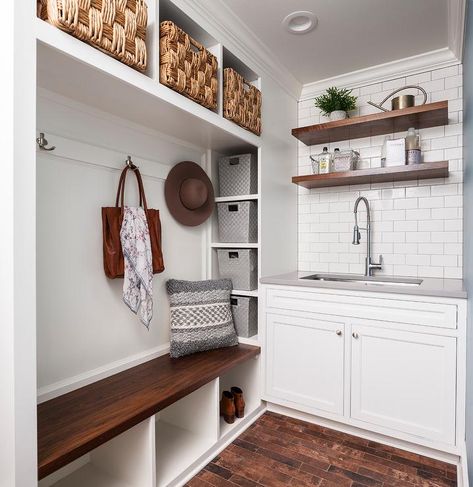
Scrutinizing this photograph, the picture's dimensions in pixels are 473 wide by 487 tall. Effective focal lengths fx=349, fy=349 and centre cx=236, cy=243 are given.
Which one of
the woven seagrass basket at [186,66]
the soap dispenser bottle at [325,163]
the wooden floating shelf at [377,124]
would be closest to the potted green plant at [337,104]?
the wooden floating shelf at [377,124]

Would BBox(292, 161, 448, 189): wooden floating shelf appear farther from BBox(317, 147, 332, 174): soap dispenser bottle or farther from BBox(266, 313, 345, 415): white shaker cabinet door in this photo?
BBox(266, 313, 345, 415): white shaker cabinet door

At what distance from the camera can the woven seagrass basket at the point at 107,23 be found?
46.7 inches

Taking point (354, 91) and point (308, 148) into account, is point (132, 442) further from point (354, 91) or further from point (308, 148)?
point (354, 91)

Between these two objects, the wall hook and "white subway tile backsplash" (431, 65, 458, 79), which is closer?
the wall hook

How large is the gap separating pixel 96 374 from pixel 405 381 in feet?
5.42

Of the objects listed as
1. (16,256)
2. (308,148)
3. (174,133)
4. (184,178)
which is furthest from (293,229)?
(16,256)

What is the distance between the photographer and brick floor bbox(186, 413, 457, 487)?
172cm

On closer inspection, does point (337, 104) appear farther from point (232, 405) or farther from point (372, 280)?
point (232, 405)

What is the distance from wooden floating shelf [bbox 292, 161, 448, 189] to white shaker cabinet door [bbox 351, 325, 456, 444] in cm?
99

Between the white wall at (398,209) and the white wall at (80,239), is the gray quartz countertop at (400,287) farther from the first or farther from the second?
the white wall at (80,239)

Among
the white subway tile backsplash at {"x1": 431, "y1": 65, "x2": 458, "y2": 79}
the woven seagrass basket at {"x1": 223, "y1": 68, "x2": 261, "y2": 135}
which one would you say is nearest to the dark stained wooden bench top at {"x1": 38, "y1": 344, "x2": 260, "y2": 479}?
the woven seagrass basket at {"x1": 223, "y1": 68, "x2": 261, "y2": 135}

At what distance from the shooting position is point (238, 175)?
8.11 feet

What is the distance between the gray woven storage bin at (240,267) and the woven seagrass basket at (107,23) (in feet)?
4.39

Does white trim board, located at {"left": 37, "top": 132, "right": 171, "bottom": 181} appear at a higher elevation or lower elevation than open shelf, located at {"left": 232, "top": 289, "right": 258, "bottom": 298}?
higher
